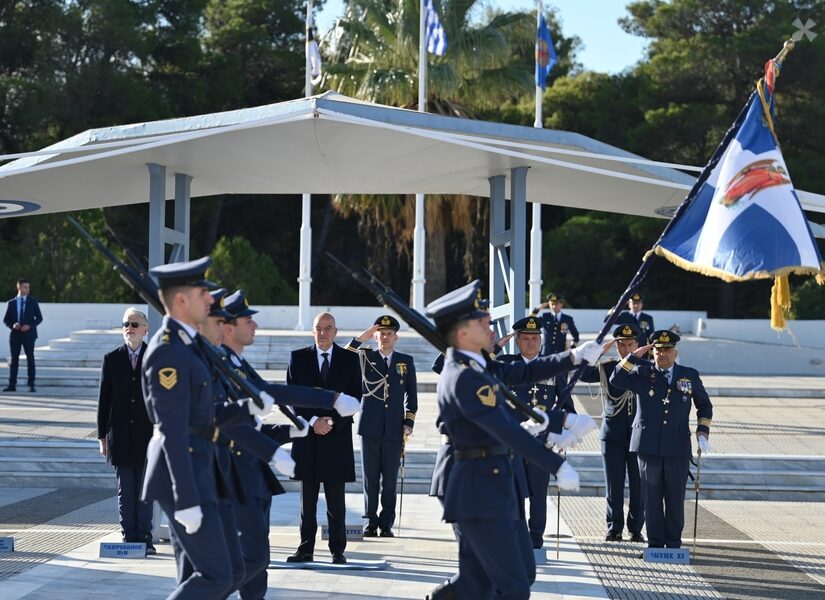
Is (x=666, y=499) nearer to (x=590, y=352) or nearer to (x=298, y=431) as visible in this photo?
(x=590, y=352)

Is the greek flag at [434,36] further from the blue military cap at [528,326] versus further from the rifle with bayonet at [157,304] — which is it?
the rifle with bayonet at [157,304]

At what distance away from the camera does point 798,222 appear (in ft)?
23.2

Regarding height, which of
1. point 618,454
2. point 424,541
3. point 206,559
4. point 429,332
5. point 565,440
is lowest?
point 424,541

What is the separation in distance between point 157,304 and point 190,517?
1.68 meters

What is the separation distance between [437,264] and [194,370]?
27994 millimetres

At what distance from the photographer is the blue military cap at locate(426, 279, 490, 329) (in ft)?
19.4

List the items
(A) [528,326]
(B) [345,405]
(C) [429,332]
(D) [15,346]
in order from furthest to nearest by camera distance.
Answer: (D) [15,346] < (A) [528,326] < (B) [345,405] < (C) [429,332]

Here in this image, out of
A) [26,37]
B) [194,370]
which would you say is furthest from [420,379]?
[26,37]

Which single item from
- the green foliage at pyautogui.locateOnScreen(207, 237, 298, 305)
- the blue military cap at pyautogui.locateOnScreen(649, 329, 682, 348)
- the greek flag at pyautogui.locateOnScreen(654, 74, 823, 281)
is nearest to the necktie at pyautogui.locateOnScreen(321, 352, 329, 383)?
the blue military cap at pyautogui.locateOnScreen(649, 329, 682, 348)

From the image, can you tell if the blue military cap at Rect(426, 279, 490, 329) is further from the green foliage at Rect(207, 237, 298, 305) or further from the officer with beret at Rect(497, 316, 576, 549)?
the green foliage at Rect(207, 237, 298, 305)

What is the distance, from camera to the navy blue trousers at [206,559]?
5.29 meters

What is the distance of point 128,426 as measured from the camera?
28.8ft

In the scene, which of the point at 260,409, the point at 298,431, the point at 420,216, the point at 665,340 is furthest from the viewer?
the point at 420,216

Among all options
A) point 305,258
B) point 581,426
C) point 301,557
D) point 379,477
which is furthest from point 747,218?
point 305,258
